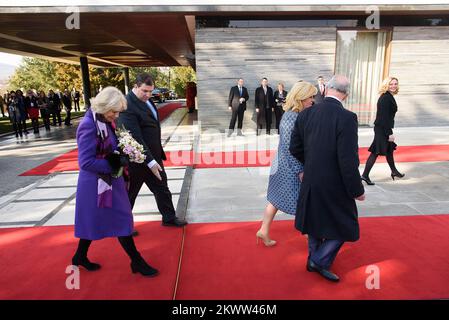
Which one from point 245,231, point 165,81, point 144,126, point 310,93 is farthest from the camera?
point 165,81

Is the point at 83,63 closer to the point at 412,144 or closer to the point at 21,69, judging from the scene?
the point at 412,144

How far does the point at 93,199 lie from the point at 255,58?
30.7 ft

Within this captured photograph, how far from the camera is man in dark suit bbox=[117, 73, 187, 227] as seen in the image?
3.47 meters

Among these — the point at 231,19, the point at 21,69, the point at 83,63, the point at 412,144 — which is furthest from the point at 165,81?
the point at 412,144

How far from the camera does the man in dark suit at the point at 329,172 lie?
2561 millimetres

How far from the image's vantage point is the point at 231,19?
10.8m

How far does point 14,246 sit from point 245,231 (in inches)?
103

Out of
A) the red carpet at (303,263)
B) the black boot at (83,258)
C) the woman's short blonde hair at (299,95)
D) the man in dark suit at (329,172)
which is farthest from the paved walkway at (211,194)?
the woman's short blonde hair at (299,95)

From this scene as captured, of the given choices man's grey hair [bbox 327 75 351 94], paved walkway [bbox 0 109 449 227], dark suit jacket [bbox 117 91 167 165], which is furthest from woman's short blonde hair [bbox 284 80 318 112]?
paved walkway [bbox 0 109 449 227]

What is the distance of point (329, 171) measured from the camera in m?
2.68

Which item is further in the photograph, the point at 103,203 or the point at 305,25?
the point at 305,25

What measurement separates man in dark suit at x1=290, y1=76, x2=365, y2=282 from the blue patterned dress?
0.61 feet

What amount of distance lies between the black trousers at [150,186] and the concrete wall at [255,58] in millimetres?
7606

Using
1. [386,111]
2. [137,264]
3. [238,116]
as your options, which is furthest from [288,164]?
[238,116]
